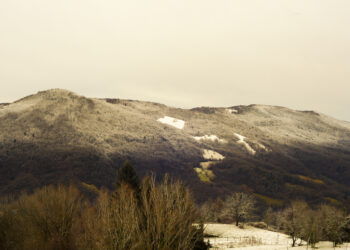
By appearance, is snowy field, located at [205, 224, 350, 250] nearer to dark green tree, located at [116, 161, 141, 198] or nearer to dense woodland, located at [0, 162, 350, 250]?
dense woodland, located at [0, 162, 350, 250]

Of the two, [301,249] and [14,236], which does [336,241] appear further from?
[14,236]

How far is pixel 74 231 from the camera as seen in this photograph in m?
47.4

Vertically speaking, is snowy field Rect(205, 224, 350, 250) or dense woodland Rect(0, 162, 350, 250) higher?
dense woodland Rect(0, 162, 350, 250)

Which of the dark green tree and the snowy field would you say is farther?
the snowy field

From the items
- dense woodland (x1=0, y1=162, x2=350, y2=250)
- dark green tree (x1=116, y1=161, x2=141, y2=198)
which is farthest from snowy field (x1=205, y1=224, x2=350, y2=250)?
dark green tree (x1=116, y1=161, x2=141, y2=198)

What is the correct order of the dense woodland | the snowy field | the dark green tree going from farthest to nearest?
the snowy field
the dark green tree
the dense woodland

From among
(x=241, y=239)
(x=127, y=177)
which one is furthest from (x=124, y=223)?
(x=241, y=239)

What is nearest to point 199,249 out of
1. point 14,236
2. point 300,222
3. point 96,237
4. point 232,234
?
point 96,237

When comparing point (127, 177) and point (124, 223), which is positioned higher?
point (124, 223)

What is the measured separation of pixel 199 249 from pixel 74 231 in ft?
70.9

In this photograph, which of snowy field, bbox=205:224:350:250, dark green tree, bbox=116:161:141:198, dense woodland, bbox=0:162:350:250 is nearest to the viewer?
dense woodland, bbox=0:162:350:250

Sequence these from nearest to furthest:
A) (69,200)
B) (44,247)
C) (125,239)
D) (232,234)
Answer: (125,239), (44,247), (69,200), (232,234)

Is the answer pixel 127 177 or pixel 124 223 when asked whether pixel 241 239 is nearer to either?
pixel 127 177

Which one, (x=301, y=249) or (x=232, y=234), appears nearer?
(x=301, y=249)
